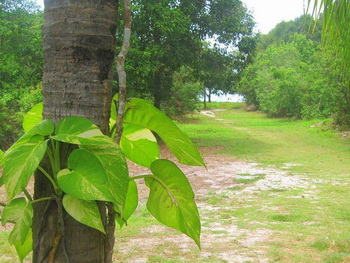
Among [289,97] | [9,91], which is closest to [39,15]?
[9,91]

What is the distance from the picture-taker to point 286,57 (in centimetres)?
2964

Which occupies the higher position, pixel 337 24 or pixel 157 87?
pixel 337 24

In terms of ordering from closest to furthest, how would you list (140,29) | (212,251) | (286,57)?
(212,251), (140,29), (286,57)

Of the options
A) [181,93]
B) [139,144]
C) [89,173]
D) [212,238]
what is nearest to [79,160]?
[89,173]

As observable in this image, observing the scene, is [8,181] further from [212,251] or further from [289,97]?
[289,97]

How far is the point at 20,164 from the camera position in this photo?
2.48 feet

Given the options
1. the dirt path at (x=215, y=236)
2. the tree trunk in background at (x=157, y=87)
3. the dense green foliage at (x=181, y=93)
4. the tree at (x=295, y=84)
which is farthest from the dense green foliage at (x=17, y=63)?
the tree at (x=295, y=84)

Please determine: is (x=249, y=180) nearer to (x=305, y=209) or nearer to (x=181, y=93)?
(x=305, y=209)

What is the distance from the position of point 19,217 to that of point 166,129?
0.35 m

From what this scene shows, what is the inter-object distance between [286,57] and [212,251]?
90.4 ft

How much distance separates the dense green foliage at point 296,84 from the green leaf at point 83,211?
15.4m

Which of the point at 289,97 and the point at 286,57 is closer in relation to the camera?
the point at 289,97

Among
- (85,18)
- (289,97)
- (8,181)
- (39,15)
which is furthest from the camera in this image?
(289,97)

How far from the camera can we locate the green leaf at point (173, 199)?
0.94 m
